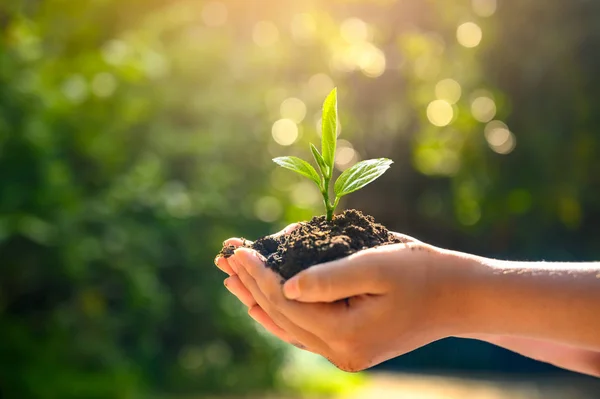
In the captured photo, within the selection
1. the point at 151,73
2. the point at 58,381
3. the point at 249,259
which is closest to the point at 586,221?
the point at 151,73

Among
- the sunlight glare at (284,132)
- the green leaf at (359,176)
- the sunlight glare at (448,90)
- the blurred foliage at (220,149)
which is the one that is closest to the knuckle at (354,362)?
the green leaf at (359,176)

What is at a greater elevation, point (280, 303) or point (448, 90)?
point (448, 90)

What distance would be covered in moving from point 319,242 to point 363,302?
0.20 metres

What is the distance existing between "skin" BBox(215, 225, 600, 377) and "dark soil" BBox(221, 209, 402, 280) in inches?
2.9

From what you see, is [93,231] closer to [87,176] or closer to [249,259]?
[87,176]

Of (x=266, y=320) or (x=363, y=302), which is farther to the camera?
(x=266, y=320)

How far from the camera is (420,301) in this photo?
125 cm

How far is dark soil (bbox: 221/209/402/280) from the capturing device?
4.36ft

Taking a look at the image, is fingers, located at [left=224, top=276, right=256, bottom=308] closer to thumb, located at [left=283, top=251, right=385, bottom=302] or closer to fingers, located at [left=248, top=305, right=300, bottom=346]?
fingers, located at [left=248, top=305, right=300, bottom=346]

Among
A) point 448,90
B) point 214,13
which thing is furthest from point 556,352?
point 214,13

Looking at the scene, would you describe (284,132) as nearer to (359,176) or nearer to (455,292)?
(359,176)

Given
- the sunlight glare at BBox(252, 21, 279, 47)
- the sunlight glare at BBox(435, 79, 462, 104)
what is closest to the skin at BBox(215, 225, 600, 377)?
the sunlight glare at BBox(252, 21, 279, 47)

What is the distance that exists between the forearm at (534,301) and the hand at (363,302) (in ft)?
0.18

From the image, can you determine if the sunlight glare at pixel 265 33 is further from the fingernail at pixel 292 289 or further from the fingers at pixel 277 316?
the fingernail at pixel 292 289
